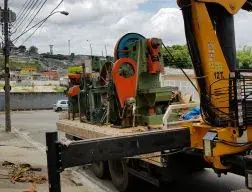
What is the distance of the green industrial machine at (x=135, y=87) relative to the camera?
35.6 ft

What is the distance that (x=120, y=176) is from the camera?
989 centimetres

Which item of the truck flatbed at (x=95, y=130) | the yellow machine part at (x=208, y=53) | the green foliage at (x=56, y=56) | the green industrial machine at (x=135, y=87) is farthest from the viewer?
the green foliage at (x=56, y=56)

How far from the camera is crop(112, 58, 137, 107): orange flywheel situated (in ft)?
35.8

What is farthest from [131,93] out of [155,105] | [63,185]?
[63,185]

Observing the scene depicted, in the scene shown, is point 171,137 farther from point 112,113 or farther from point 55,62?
point 55,62

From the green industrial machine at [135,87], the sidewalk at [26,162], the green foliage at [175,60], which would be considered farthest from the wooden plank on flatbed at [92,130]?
the green foliage at [175,60]

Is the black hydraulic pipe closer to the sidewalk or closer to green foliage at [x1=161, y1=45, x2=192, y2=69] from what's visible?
green foliage at [x1=161, y1=45, x2=192, y2=69]

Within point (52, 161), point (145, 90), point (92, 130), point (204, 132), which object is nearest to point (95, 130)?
point (92, 130)

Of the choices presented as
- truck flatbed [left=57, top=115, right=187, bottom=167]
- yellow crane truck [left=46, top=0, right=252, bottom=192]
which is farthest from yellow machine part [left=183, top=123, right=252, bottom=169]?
truck flatbed [left=57, top=115, right=187, bottom=167]

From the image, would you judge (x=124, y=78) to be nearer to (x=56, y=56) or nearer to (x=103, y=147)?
(x=103, y=147)

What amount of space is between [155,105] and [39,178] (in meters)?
3.05

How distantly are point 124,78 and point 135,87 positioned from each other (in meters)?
0.36

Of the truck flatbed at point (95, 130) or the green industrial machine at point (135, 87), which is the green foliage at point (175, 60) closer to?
the green industrial machine at point (135, 87)

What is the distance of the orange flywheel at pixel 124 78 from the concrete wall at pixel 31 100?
52.2 metres
